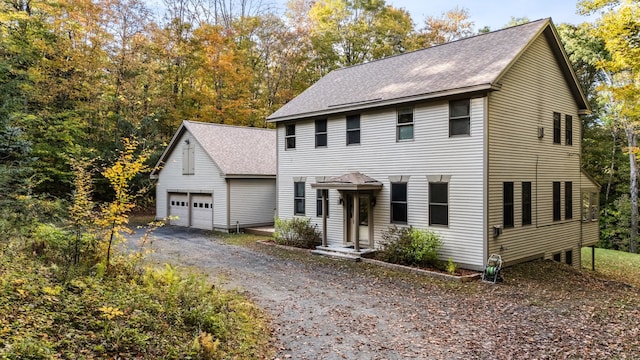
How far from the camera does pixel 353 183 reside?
45.3 feet

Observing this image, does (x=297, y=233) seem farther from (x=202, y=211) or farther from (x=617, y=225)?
(x=617, y=225)

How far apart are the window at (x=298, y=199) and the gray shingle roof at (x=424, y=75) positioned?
2892 millimetres

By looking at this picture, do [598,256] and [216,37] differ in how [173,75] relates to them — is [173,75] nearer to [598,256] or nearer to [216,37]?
[216,37]

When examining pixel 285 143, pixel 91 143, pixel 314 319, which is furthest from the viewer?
pixel 91 143

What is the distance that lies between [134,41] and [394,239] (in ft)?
75.5

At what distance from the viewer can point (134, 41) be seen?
27.0m

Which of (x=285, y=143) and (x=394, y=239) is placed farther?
(x=285, y=143)

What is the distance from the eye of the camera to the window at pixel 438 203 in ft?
41.6

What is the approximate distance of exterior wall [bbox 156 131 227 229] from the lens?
68.4 feet

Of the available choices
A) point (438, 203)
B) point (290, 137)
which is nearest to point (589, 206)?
point (438, 203)

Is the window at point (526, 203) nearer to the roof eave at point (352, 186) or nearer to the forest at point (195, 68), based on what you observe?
the roof eave at point (352, 186)

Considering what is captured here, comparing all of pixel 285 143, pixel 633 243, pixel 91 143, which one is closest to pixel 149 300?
pixel 285 143

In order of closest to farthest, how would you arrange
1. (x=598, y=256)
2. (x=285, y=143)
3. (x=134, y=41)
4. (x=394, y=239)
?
(x=394, y=239)
(x=285, y=143)
(x=598, y=256)
(x=134, y=41)

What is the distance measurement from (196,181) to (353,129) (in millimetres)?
10674
